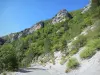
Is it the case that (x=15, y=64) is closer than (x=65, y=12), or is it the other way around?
(x=15, y=64)

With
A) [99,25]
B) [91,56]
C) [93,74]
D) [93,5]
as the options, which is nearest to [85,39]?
[99,25]

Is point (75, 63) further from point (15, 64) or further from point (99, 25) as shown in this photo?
point (15, 64)

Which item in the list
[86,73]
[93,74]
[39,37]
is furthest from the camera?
[39,37]

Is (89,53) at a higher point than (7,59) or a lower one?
lower

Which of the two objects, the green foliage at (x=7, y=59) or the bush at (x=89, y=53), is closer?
the bush at (x=89, y=53)

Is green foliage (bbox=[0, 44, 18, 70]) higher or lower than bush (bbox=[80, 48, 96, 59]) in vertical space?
higher

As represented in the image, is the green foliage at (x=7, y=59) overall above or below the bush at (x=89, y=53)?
above

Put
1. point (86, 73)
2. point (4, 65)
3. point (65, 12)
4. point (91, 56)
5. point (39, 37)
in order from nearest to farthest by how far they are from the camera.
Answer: point (86, 73), point (91, 56), point (4, 65), point (39, 37), point (65, 12)

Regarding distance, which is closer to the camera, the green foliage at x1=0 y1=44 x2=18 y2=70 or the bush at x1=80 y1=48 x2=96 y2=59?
the bush at x1=80 y1=48 x2=96 y2=59

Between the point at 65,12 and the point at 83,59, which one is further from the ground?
the point at 65,12

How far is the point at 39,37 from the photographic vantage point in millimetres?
180875

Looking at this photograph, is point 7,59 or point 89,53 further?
point 7,59

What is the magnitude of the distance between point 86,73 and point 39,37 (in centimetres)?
15343

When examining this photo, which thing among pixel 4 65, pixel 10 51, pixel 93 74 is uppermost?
pixel 10 51
